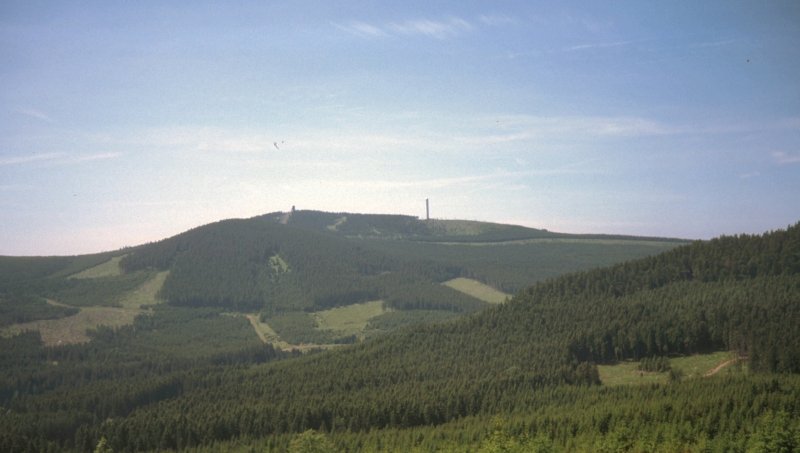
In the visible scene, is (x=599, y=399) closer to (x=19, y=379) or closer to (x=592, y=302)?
(x=592, y=302)

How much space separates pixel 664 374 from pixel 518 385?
2436 centimetres

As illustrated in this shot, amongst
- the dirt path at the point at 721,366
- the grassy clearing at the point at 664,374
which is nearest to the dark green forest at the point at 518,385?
the dirt path at the point at 721,366

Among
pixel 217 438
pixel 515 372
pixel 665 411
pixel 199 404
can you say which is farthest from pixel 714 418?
pixel 199 404

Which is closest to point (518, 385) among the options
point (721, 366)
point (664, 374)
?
point (664, 374)

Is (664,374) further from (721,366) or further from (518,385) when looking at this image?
(518,385)

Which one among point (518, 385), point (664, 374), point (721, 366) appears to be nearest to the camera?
point (721, 366)

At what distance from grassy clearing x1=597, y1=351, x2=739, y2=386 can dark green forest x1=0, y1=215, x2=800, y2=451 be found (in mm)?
2531

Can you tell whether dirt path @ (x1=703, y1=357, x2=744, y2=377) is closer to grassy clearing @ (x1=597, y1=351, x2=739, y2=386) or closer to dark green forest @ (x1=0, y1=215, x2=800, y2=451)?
grassy clearing @ (x1=597, y1=351, x2=739, y2=386)

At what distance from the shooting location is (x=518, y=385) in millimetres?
120062

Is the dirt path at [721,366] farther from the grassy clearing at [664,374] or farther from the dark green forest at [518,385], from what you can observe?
the dark green forest at [518,385]

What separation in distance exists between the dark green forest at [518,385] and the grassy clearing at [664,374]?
253 centimetres

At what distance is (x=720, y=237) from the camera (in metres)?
169

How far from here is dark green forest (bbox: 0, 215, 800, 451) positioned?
8744 centimetres


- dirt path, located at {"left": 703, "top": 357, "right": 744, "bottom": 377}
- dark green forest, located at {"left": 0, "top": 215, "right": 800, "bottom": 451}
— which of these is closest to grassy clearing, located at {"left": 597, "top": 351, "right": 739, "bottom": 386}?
dirt path, located at {"left": 703, "top": 357, "right": 744, "bottom": 377}
